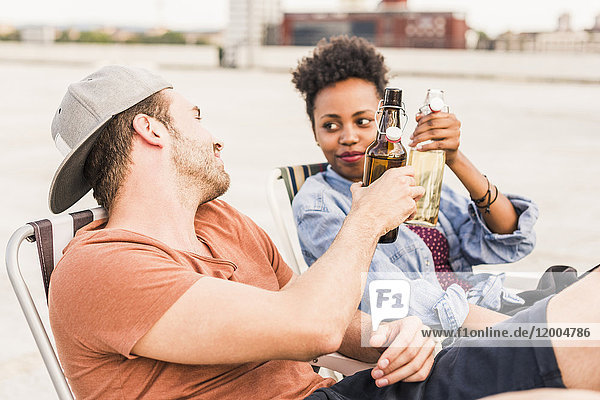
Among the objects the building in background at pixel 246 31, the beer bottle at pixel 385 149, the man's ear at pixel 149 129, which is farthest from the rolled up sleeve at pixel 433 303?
the building in background at pixel 246 31

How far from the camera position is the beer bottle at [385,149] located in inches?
80.0

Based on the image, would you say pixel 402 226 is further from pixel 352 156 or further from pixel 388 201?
pixel 388 201

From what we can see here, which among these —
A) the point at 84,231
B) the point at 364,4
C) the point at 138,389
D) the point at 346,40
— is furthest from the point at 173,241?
the point at 364,4

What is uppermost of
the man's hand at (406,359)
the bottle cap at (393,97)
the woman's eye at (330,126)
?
the bottle cap at (393,97)

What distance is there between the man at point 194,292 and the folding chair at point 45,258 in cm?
7

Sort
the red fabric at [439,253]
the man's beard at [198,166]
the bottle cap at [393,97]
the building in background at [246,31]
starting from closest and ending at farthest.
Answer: the man's beard at [198,166] < the bottle cap at [393,97] < the red fabric at [439,253] < the building in background at [246,31]

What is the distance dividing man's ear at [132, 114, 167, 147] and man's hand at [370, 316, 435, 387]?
0.81 meters

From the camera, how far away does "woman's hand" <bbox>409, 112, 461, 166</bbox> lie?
7.64ft

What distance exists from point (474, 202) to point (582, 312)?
128cm

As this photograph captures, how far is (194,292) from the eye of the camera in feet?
4.79

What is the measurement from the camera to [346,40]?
3.09 meters

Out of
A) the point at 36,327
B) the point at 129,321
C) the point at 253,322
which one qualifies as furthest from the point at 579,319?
the point at 36,327

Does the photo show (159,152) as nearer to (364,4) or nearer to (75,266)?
(75,266)

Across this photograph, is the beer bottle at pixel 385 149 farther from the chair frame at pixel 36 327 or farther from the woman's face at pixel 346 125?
→ the chair frame at pixel 36 327
